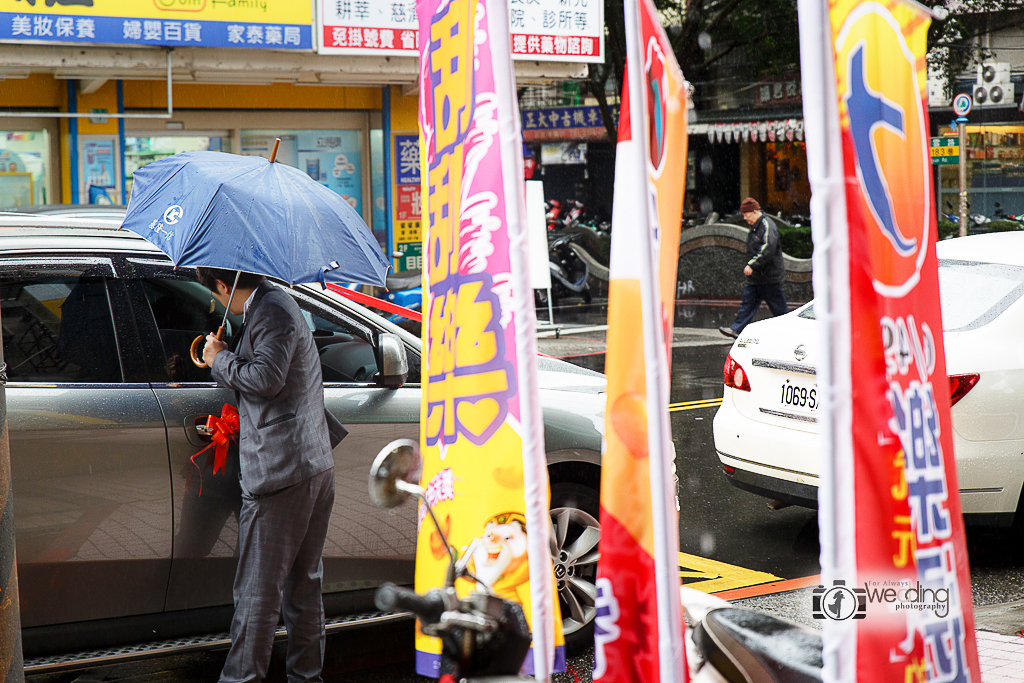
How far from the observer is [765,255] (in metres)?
14.1

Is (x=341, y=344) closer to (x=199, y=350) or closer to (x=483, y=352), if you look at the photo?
(x=199, y=350)

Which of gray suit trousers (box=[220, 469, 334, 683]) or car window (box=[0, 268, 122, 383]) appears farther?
car window (box=[0, 268, 122, 383])

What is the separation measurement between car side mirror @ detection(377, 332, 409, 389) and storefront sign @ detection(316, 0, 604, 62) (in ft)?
27.5

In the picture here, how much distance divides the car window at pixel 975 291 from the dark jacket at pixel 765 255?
26.2 feet

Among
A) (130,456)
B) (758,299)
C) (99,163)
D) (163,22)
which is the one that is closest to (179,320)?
(130,456)

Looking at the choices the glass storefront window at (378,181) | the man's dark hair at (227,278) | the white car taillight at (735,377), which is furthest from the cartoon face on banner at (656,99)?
the glass storefront window at (378,181)

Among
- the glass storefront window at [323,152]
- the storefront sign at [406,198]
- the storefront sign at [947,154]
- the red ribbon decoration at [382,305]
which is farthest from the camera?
the storefront sign at [947,154]

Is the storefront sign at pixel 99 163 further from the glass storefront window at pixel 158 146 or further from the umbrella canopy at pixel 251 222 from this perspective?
the umbrella canopy at pixel 251 222

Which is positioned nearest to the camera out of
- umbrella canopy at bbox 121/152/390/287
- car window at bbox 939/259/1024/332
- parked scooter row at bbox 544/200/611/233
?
umbrella canopy at bbox 121/152/390/287

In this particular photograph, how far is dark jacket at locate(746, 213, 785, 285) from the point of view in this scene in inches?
554

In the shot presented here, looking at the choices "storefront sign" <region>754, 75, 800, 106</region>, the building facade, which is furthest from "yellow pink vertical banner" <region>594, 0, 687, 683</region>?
"storefront sign" <region>754, 75, 800, 106</region>

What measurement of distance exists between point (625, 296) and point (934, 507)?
768 millimetres

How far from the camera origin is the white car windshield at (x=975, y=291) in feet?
18.3

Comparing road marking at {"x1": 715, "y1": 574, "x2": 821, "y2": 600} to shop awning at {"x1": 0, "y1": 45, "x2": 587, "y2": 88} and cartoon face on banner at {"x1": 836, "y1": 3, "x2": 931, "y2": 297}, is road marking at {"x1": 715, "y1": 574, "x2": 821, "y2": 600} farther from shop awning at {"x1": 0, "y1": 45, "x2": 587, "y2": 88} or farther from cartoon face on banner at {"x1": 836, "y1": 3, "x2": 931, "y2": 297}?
shop awning at {"x1": 0, "y1": 45, "x2": 587, "y2": 88}
